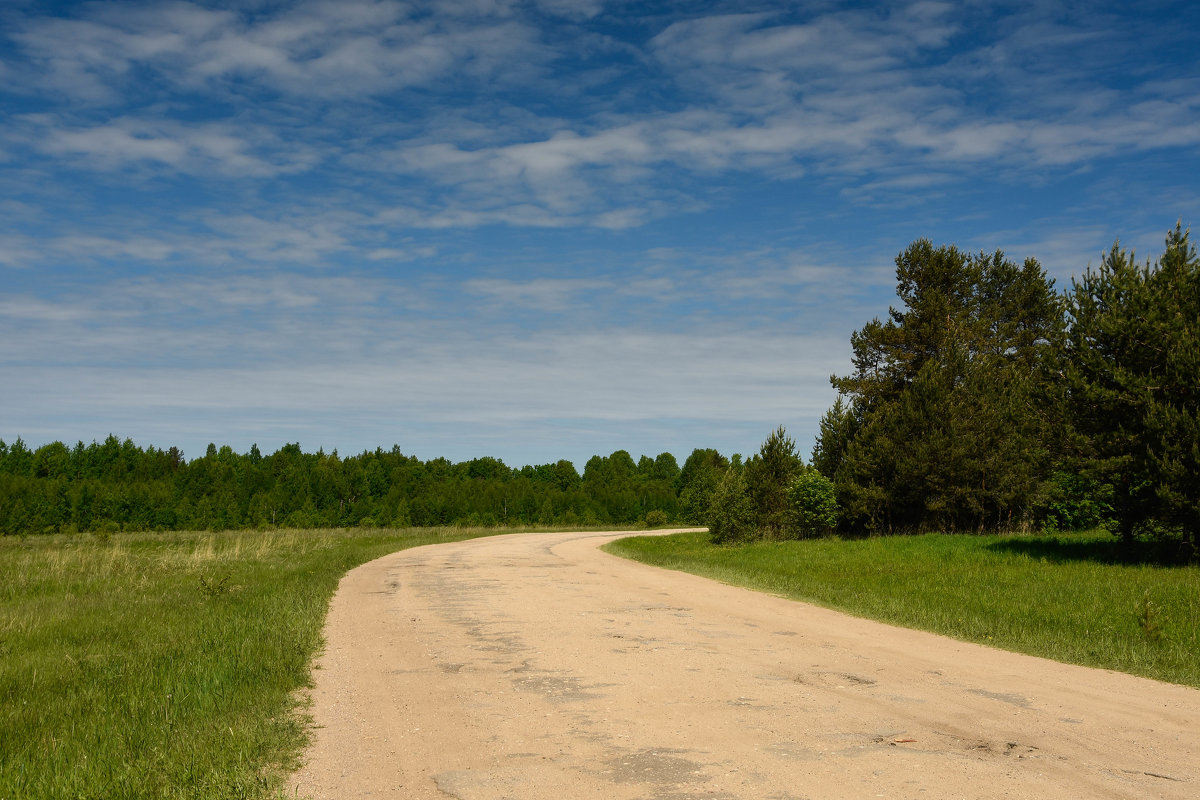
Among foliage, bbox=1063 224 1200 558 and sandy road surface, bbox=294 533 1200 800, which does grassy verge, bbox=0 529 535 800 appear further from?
foliage, bbox=1063 224 1200 558

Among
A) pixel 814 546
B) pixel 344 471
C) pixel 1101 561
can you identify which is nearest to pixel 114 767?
Result: pixel 1101 561

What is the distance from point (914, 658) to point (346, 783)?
279 inches

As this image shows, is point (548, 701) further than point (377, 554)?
No

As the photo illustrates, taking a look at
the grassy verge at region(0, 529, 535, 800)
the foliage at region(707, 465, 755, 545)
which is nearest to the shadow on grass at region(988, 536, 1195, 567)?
the foliage at region(707, 465, 755, 545)

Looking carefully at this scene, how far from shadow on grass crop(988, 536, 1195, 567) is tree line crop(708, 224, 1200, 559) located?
394 mm

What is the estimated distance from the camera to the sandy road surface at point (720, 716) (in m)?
5.21

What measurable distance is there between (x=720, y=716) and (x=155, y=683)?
21.2ft

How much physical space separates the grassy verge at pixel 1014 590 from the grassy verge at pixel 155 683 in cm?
957

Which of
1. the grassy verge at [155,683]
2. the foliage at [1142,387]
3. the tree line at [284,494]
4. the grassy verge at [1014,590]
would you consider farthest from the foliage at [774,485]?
the tree line at [284,494]

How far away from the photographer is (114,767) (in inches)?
227

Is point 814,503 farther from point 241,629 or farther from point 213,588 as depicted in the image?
point 241,629

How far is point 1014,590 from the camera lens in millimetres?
16703

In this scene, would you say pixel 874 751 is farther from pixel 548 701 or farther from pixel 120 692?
pixel 120 692

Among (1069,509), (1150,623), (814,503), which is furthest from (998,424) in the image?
(1150,623)
